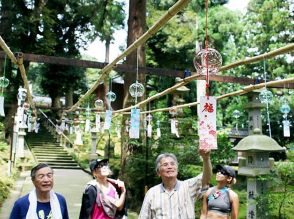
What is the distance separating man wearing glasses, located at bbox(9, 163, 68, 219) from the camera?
257 cm

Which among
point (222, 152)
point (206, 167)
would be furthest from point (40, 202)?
point (222, 152)

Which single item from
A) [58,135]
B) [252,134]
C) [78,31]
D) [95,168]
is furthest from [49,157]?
[95,168]

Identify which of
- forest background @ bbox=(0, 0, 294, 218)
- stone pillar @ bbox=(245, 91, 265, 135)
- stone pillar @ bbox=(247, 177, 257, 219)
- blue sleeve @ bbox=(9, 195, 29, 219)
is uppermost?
forest background @ bbox=(0, 0, 294, 218)

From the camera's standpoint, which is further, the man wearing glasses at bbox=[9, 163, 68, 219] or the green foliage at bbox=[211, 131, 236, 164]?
the green foliage at bbox=[211, 131, 236, 164]

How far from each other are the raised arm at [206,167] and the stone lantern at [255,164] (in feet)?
13.0

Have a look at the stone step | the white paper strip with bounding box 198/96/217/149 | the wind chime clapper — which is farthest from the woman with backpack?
the stone step

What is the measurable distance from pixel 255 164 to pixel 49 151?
1541 cm

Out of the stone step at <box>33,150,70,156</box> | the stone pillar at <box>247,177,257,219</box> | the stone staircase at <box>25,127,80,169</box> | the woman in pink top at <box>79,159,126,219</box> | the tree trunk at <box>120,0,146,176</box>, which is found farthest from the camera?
the stone step at <box>33,150,70,156</box>

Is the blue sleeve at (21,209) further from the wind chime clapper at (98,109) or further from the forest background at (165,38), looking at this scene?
the forest background at (165,38)

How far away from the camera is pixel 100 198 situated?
10.9 ft

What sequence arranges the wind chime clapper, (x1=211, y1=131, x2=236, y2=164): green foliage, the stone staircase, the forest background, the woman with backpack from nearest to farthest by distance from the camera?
1. the woman with backpack
2. the wind chime clapper
3. (x1=211, y1=131, x2=236, y2=164): green foliage
4. the forest background
5. the stone staircase

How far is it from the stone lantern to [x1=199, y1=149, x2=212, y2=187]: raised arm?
13.0ft

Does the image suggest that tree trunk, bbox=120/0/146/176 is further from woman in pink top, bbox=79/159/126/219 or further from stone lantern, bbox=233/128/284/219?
woman in pink top, bbox=79/159/126/219

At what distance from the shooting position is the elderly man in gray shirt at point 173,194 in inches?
103
